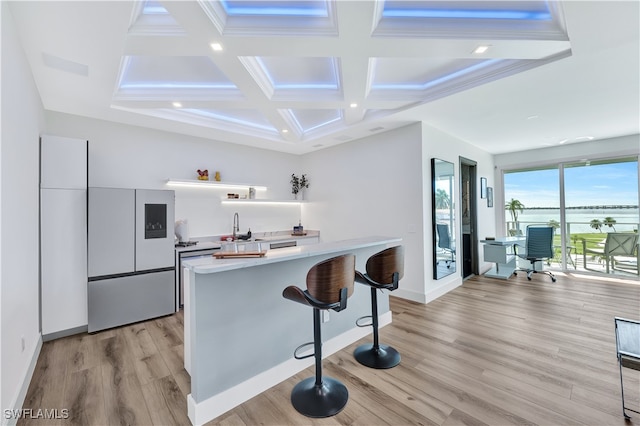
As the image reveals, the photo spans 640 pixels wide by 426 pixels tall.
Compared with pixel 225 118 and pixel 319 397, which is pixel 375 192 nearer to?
pixel 225 118

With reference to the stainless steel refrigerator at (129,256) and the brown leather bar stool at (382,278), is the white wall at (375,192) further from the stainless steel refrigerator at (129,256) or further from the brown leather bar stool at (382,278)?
the stainless steel refrigerator at (129,256)

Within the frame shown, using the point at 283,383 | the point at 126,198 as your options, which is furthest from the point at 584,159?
the point at 126,198

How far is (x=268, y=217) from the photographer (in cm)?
566

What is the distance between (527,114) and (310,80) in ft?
10.3

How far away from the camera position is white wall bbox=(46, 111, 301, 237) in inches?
147

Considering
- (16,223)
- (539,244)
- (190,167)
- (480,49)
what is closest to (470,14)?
(480,49)

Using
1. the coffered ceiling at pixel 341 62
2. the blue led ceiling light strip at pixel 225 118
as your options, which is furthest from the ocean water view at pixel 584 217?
the blue led ceiling light strip at pixel 225 118

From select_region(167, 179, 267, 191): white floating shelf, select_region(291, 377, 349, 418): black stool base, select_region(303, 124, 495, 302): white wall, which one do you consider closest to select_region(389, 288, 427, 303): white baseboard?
select_region(303, 124, 495, 302): white wall

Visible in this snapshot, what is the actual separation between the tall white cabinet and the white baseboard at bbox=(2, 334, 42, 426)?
0.39m

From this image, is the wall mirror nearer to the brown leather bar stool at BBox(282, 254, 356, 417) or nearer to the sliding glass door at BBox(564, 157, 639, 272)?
the brown leather bar stool at BBox(282, 254, 356, 417)

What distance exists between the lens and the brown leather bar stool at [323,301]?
1.80m

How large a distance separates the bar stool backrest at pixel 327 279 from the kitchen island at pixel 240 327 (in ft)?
0.94

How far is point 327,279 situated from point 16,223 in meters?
2.33

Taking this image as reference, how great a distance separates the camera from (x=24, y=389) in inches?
79.7
